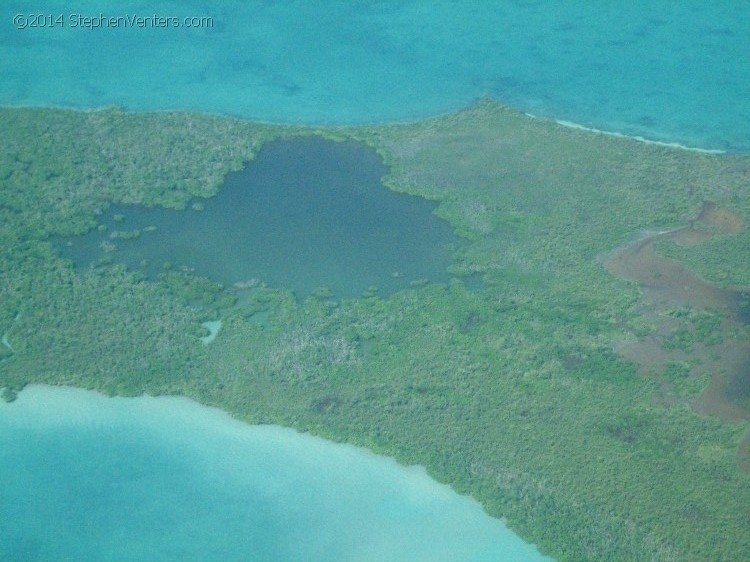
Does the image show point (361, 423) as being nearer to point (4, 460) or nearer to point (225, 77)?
point (4, 460)

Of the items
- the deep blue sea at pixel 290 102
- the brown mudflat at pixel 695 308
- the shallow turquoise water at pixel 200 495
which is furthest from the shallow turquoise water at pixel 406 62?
the shallow turquoise water at pixel 200 495

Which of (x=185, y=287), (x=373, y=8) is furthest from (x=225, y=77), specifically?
(x=185, y=287)

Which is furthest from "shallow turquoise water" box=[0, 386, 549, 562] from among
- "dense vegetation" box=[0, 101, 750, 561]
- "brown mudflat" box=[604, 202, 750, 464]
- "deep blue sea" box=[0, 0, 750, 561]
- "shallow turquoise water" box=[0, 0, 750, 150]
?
"shallow turquoise water" box=[0, 0, 750, 150]

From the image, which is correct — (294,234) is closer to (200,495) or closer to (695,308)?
(200,495)

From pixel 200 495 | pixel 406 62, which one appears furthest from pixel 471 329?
pixel 406 62

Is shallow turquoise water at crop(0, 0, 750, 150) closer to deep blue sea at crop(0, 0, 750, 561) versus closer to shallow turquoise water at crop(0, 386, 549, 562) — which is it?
deep blue sea at crop(0, 0, 750, 561)

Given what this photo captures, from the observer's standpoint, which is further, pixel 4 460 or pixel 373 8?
pixel 373 8

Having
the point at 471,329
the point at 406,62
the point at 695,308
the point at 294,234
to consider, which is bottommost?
the point at 471,329
